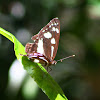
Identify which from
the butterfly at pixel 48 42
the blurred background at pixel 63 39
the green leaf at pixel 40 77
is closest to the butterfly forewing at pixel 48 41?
the butterfly at pixel 48 42

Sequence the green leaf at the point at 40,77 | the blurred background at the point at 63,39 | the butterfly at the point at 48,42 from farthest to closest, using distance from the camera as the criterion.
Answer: the blurred background at the point at 63,39 → the butterfly at the point at 48,42 → the green leaf at the point at 40,77

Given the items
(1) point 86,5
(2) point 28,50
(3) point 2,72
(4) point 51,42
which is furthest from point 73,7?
(2) point 28,50

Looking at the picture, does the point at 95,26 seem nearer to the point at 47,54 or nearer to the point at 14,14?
the point at 14,14

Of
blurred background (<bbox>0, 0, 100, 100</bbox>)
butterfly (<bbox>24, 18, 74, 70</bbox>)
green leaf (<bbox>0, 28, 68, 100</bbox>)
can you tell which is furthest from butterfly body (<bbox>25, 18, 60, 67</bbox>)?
blurred background (<bbox>0, 0, 100, 100</bbox>)

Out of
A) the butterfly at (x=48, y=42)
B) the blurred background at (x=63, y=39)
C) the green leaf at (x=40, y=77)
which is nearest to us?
the green leaf at (x=40, y=77)

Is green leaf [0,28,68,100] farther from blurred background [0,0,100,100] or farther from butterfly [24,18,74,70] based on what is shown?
blurred background [0,0,100,100]

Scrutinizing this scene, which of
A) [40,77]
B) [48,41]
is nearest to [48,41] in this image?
[48,41]

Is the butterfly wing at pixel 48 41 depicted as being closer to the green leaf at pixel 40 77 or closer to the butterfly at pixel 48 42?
the butterfly at pixel 48 42

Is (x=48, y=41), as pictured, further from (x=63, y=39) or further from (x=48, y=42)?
(x=63, y=39)
